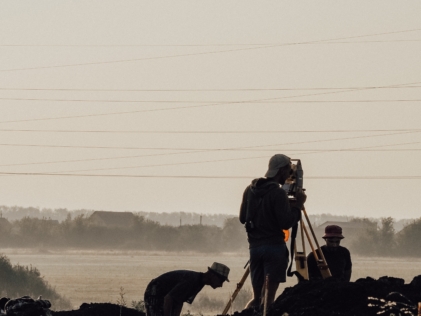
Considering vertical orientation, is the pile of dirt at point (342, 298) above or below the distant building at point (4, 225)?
below

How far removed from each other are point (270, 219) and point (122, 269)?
8330cm

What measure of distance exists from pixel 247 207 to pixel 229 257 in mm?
103656

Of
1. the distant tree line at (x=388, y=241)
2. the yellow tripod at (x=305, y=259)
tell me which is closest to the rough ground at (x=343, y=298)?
the yellow tripod at (x=305, y=259)

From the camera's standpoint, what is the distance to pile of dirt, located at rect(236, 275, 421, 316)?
12492 mm

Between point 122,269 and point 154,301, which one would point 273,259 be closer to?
point 154,301

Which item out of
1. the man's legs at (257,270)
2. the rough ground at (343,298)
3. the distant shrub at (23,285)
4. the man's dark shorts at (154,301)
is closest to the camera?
the rough ground at (343,298)

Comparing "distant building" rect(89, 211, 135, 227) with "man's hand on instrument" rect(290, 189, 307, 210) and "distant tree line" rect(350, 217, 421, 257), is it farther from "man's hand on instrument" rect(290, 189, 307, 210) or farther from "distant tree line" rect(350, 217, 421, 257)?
"man's hand on instrument" rect(290, 189, 307, 210)

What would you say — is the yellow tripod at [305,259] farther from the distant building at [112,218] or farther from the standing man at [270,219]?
the distant building at [112,218]

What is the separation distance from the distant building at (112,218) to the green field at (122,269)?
8.81 meters

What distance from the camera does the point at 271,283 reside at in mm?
13820

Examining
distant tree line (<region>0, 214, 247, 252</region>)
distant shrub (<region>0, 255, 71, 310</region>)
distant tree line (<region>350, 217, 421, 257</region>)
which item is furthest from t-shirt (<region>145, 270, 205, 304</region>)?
distant tree line (<region>0, 214, 247, 252</region>)

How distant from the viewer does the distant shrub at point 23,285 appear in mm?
57812

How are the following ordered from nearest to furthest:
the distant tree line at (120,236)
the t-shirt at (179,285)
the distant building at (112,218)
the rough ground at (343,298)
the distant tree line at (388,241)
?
the rough ground at (343,298)
the t-shirt at (179,285)
the distant tree line at (388,241)
the distant tree line at (120,236)
the distant building at (112,218)

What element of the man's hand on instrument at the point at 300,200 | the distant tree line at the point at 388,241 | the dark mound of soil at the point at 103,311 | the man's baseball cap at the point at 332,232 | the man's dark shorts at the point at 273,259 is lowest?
the dark mound of soil at the point at 103,311
